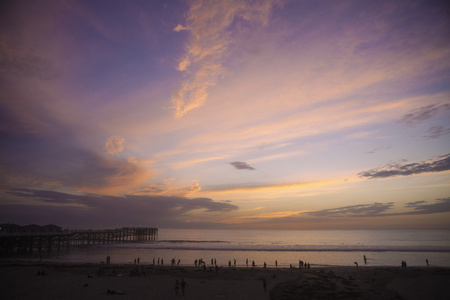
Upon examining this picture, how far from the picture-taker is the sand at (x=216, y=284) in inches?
901

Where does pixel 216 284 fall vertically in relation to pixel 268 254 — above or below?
above

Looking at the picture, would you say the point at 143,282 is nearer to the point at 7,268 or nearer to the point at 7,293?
the point at 7,293

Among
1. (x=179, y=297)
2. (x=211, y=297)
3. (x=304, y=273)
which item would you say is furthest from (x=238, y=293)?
(x=304, y=273)

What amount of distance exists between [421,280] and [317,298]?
16.7 meters

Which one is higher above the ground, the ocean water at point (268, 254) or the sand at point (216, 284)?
the sand at point (216, 284)

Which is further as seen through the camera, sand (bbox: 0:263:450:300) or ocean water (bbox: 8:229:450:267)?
ocean water (bbox: 8:229:450:267)

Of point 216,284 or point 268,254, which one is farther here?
point 268,254

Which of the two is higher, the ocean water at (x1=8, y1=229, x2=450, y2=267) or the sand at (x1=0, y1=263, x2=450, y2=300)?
the sand at (x1=0, y1=263, x2=450, y2=300)

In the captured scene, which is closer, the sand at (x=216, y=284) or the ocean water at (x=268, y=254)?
the sand at (x=216, y=284)

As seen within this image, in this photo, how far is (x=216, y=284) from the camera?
90.4ft

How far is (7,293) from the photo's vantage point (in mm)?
22375

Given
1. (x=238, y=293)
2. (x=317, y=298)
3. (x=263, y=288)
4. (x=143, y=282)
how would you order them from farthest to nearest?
(x=143, y=282), (x=263, y=288), (x=238, y=293), (x=317, y=298)

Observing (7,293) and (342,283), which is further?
(342,283)

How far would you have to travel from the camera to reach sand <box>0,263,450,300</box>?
75.1 ft
